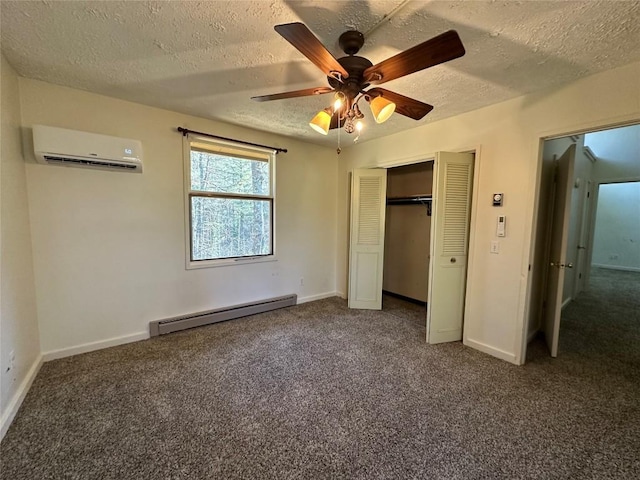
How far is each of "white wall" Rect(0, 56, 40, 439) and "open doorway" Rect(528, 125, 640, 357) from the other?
4.37 metres

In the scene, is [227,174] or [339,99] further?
[227,174]

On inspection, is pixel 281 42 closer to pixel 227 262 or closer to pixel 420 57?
pixel 420 57

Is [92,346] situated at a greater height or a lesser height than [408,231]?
lesser

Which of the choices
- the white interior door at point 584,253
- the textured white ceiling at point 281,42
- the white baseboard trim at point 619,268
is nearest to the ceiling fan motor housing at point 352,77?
the textured white ceiling at point 281,42

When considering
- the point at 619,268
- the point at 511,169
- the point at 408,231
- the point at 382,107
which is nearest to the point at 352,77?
the point at 382,107

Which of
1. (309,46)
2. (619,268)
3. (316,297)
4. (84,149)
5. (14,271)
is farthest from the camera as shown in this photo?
(619,268)

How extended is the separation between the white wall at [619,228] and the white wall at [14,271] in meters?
11.0

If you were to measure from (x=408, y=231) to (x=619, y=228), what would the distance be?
24.0 feet

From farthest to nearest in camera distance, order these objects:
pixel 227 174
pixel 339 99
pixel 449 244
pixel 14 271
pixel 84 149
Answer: pixel 227 174 → pixel 449 244 → pixel 84 149 → pixel 14 271 → pixel 339 99

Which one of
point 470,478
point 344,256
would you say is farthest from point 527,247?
point 344,256

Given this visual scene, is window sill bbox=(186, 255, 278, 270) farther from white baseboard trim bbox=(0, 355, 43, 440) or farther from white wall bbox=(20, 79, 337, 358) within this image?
white baseboard trim bbox=(0, 355, 43, 440)

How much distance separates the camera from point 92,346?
2.65 meters

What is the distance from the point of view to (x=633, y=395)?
6.79ft

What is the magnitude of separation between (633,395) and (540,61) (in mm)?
2610
